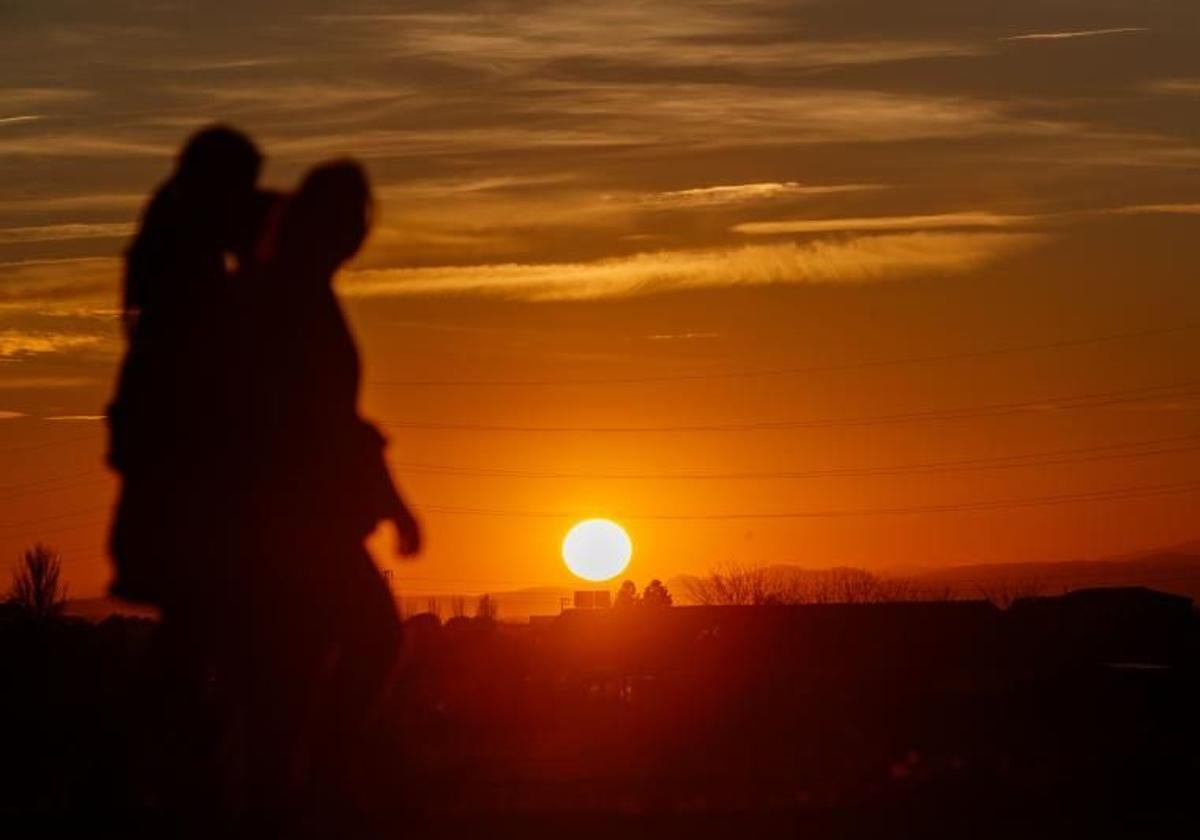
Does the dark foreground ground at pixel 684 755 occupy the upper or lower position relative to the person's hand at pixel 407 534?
lower

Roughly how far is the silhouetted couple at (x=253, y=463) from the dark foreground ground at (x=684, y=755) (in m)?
0.33

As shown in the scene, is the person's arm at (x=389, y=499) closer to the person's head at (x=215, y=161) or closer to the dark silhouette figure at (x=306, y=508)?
Result: the dark silhouette figure at (x=306, y=508)

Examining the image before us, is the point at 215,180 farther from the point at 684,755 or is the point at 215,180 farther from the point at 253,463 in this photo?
the point at 684,755

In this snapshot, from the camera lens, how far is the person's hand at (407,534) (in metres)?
8.48

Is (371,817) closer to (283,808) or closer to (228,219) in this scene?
(283,808)

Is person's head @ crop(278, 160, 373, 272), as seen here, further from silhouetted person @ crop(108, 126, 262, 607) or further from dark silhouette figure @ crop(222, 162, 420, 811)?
silhouetted person @ crop(108, 126, 262, 607)

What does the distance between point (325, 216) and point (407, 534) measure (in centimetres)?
127

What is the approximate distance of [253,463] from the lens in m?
8.08

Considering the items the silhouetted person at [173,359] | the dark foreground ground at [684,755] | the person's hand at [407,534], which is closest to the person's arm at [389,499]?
the person's hand at [407,534]

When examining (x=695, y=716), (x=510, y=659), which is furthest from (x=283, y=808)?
(x=510, y=659)

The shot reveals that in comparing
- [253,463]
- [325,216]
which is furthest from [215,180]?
[253,463]

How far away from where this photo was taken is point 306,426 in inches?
320

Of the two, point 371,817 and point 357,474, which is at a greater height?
point 357,474

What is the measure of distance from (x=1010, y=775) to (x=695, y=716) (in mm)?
13269
